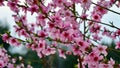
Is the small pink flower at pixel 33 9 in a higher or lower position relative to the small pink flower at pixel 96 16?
lower

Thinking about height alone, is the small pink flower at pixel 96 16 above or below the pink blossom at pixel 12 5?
below

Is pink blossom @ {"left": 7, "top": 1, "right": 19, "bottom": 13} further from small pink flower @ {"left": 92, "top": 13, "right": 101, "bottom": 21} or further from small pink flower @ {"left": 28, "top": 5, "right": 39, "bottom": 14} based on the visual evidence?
small pink flower @ {"left": 92, "top": 13, "right": 101, "bottom": 21}

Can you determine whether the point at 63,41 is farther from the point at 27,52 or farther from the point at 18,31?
the point at 27,52

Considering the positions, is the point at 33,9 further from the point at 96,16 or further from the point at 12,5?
the point at 96,16

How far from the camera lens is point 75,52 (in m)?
4.78

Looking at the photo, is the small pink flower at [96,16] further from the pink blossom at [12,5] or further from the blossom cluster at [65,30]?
the pink blossom at [12,5]

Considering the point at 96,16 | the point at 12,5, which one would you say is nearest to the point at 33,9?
the point at 12,5

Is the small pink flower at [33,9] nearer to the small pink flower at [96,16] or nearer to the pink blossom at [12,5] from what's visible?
the pink blossom at [12,5]

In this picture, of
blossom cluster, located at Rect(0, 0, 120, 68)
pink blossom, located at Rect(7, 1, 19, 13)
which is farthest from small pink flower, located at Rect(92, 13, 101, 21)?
pink blossom, located at Rect(7, 1, 19, 13)

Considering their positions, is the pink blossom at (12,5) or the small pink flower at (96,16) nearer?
the pink blossom at (12,5)

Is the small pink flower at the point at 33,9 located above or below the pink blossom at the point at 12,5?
below

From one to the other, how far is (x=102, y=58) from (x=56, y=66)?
43.7m

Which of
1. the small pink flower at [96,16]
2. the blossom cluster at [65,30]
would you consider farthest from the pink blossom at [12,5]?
the small pink flower at [96,16]

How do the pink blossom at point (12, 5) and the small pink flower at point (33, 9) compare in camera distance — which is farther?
the pink blossom at point (12, 5)
